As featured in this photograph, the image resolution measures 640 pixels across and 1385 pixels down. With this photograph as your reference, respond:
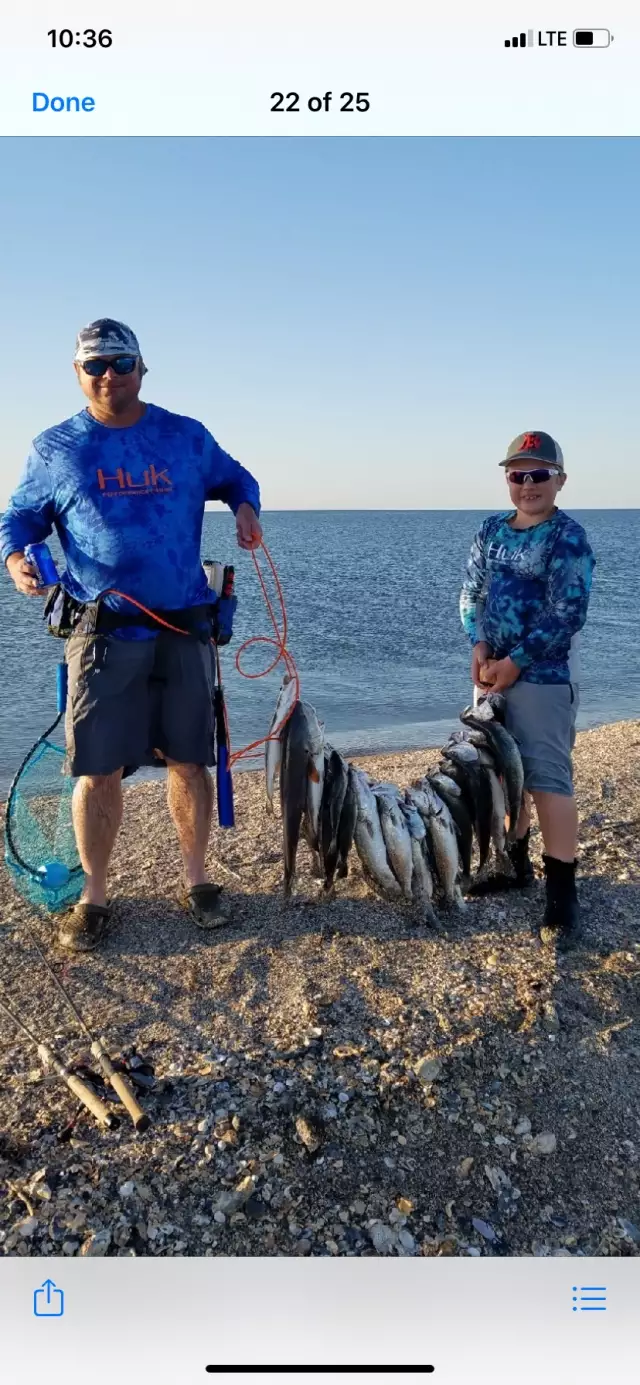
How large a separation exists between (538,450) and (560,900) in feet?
7.88

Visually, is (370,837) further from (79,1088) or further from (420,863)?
(79,1088)

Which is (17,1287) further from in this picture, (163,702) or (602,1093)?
(163,702)

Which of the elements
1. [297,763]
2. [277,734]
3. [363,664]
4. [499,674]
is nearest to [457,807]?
[499,674]

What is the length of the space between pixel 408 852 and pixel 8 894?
2.58m

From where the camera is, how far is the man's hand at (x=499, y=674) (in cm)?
470

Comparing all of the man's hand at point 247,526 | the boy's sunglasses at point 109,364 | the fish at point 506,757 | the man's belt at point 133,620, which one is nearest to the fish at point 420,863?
the fish at point 506,757

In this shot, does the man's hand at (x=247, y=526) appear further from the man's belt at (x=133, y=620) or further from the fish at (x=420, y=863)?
the fish at (x=420, y=863)

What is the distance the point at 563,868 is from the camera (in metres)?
4.74

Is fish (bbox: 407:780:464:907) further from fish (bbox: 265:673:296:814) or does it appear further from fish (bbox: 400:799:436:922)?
fish (bbox: 265:673:296:814)

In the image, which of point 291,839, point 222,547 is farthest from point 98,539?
point 222,547

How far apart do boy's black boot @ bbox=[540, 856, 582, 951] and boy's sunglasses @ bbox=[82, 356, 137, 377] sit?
3.43 metres

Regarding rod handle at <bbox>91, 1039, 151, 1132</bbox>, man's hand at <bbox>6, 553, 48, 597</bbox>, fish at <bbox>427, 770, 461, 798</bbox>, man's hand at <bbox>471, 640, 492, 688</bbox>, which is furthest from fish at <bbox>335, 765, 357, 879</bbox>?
man's hand at <bbox>6, 553, 48, 597</bbox>

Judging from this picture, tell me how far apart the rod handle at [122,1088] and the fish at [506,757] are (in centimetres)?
242
